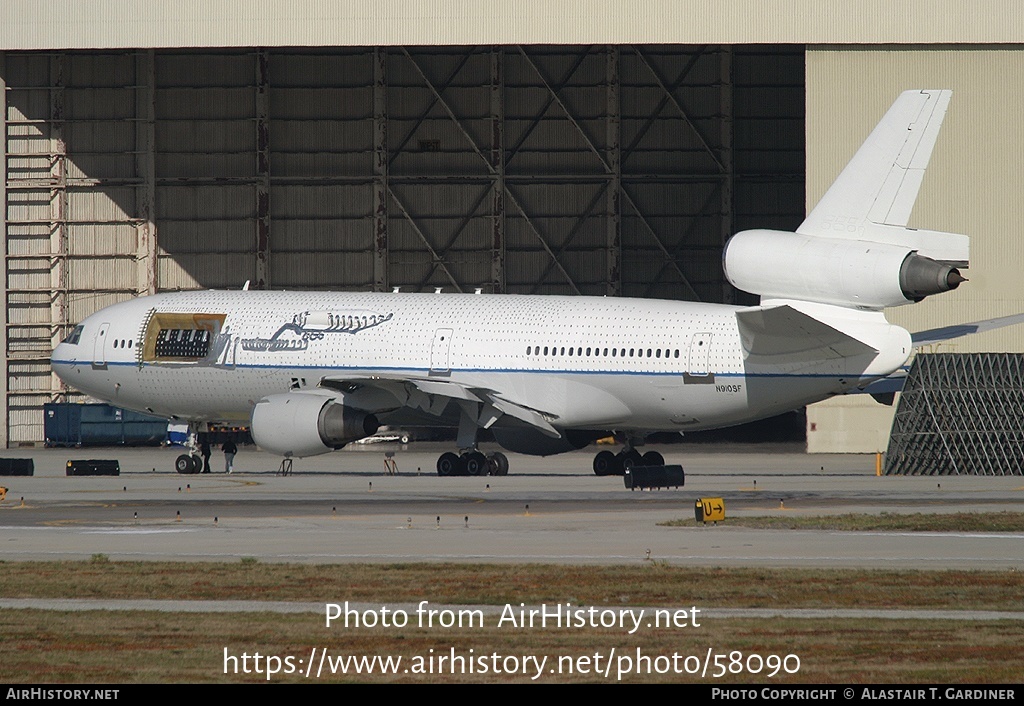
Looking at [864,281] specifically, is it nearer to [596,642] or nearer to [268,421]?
[268,421]

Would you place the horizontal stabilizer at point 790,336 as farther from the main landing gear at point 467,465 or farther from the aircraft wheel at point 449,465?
the aircraft wheel at point 449,465

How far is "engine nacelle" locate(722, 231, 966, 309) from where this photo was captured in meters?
35.3

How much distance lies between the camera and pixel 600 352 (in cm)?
4094

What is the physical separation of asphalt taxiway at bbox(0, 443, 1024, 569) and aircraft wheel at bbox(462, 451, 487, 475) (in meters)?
0.55

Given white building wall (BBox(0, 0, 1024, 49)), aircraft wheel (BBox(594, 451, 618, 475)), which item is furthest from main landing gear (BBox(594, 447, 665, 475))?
white building wall (BBox(0, 0, 1024, 49))

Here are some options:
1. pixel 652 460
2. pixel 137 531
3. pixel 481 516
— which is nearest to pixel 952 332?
pixel 652 460

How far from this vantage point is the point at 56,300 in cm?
7112

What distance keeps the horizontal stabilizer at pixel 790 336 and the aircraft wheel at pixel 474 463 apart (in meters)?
7.85

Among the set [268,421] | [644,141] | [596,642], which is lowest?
[596,642]

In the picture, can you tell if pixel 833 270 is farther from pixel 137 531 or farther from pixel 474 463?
pixel 137 531

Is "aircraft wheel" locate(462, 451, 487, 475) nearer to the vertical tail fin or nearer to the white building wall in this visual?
the vertical tail fin

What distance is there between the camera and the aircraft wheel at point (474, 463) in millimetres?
41344

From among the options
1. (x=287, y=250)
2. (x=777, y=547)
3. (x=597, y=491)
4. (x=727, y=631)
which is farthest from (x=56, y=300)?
(x=727, y=631)

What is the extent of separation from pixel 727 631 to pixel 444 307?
92.1 feet
